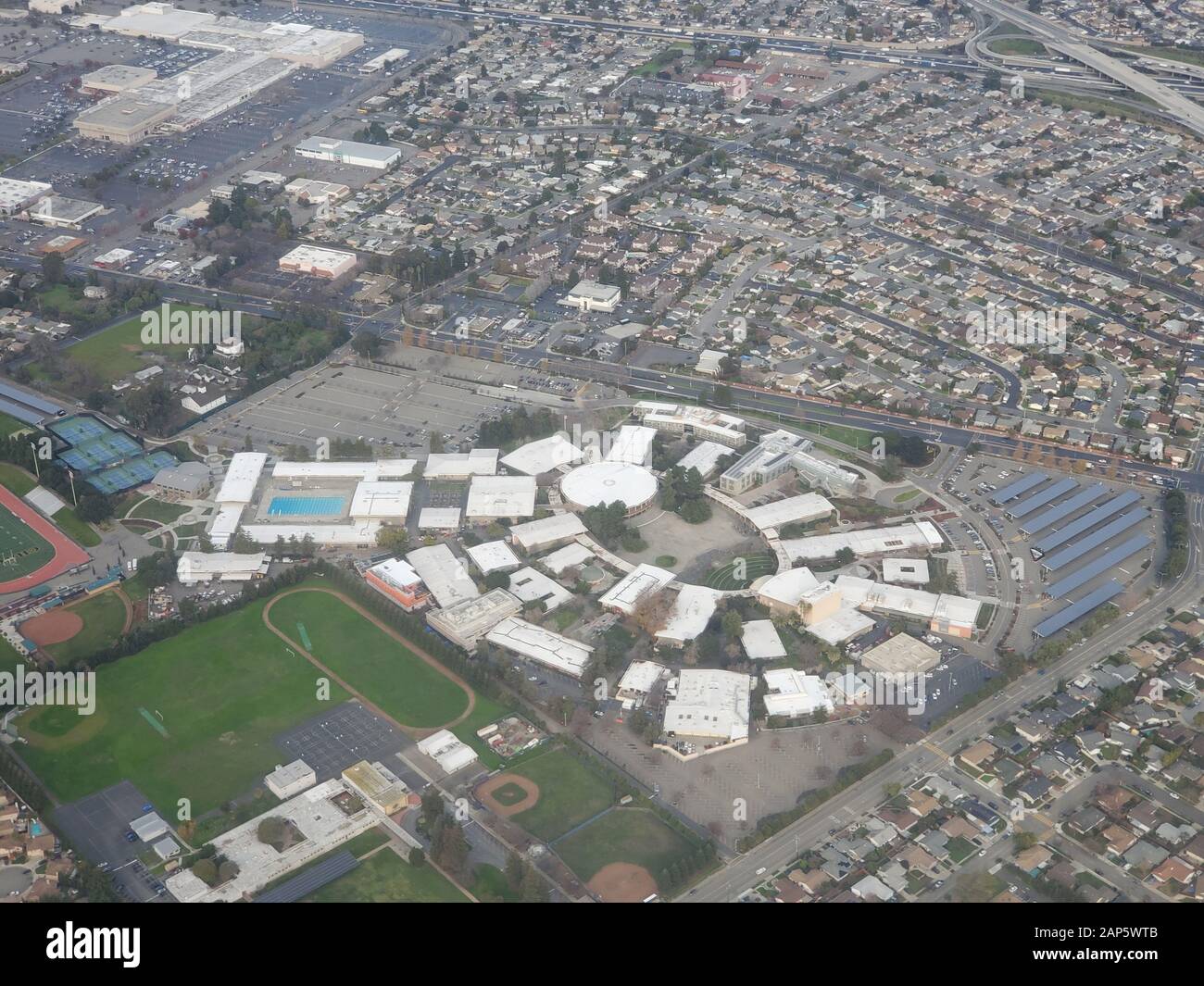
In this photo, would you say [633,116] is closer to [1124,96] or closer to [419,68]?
[419,68]

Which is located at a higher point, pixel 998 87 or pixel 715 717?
pixel 998 87

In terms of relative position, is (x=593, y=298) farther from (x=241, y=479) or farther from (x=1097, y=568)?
(x=1097, y=568)

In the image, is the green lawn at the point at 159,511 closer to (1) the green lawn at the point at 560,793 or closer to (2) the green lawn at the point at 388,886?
(1) the green lawn at the point at 560,793

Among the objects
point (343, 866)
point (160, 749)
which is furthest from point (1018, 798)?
point (160, 749)

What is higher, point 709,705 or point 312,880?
point 709,705

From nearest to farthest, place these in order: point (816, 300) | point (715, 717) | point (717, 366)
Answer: point (715, 717), point (717, 366), point (816, 300)

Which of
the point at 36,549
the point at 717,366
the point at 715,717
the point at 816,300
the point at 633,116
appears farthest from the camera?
the point at 633,116

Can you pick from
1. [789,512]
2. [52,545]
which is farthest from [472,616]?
[52,545]
